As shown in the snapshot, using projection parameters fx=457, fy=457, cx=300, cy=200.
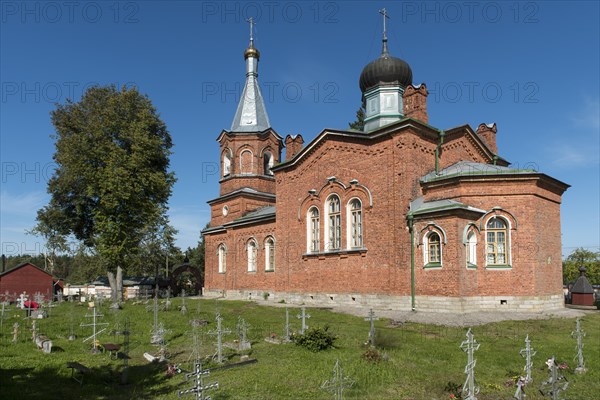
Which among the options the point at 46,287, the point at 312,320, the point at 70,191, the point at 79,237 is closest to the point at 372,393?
the point at 312,320

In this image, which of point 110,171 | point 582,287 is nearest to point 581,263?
point 582,287

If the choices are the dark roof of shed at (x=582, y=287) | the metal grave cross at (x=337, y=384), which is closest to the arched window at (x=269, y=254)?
the dark roof of shed at (x=582, y=287)

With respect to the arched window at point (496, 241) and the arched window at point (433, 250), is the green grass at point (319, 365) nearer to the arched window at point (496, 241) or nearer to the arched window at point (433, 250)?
the arched window at point (496, 241)

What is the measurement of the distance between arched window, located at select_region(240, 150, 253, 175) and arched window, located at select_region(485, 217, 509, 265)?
627 inches

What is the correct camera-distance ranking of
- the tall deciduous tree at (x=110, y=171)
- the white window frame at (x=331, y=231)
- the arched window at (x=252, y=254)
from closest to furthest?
the white window frame at (x=331, y=231)
the tall deciduous tree at (x=110, y=171)
the arched window at (x=252, y=254)

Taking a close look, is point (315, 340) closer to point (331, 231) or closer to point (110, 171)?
point (331, 231)

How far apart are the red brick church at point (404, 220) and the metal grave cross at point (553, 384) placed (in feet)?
27.8

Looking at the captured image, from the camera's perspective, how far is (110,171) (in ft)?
75.6

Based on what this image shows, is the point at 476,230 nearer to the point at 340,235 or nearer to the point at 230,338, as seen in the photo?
the point at 340,235

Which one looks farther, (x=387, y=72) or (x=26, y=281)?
(x=26, y=281)

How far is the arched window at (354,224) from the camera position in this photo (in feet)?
63.3

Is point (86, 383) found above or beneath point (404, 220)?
beneath

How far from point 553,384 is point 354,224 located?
1352 centimetres

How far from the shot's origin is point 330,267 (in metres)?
20.4
